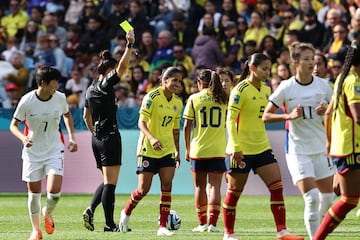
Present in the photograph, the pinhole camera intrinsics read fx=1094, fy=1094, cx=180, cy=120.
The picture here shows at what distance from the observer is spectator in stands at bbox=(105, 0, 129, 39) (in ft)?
91.9

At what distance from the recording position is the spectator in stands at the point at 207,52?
984 inches

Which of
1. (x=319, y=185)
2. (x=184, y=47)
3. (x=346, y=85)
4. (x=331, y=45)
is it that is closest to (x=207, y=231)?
(x=319, y=185)

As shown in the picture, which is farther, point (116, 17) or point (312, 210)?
point (116, 17)

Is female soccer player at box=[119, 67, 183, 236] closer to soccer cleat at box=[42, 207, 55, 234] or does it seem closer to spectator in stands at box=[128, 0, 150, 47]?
soccer cleat at box=[42, 207, 55, 234]

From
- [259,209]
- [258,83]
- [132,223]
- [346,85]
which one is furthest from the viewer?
[259,209]

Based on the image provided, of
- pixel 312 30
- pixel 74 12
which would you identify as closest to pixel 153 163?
pixel 312 30

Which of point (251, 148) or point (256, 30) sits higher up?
point (256, 30)

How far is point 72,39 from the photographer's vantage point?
1133 inches

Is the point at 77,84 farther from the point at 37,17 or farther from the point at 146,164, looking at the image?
the point at 146,164

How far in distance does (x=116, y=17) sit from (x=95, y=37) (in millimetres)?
761

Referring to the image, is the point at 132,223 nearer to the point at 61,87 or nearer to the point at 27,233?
the point at 27,233

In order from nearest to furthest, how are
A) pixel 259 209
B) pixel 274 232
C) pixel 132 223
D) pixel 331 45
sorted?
pixel 274 232, pixel 132 223, pixel 259 209, pixel 331 45

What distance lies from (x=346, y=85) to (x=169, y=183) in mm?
4402

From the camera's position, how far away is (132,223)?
1608cm
